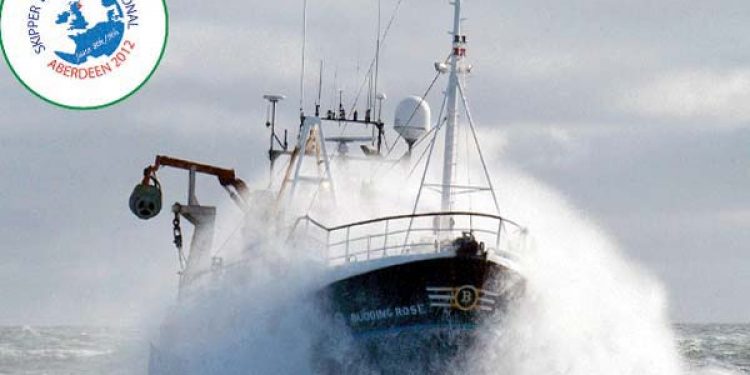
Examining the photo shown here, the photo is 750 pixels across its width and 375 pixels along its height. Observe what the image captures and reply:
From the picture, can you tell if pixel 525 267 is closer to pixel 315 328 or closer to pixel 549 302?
pixel 549 302

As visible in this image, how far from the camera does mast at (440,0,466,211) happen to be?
98.8 feet

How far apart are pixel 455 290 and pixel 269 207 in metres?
12.0

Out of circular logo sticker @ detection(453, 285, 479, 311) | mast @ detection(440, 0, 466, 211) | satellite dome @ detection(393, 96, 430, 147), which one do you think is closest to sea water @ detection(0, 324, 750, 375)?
satellite dome @ detection(393, 96, 430, 147)

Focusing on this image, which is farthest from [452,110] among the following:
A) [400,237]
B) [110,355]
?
[110,355]

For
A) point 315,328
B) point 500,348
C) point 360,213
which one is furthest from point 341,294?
point 360,213

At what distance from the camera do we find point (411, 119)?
122ft

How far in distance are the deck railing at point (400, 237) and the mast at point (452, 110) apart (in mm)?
661

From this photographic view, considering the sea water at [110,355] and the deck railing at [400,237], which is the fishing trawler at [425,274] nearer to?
the deck railing at [400,237]

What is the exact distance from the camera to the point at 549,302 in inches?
1128

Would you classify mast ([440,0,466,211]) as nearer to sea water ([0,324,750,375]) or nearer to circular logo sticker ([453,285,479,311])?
circular logo sticker ([453,285,479,311])

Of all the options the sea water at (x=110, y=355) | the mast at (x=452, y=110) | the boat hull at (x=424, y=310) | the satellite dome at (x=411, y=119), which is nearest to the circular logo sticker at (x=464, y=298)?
the boat hull at (x=424, y=310)

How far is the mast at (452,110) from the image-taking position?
30.1 metres

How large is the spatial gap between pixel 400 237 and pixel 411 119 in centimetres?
777

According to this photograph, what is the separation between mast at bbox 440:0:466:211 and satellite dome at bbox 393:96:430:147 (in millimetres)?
6133
